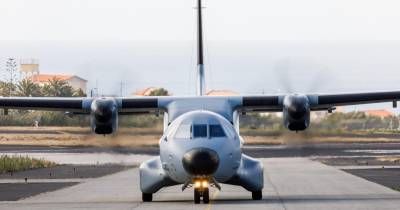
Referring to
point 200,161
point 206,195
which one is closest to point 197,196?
point 206,195

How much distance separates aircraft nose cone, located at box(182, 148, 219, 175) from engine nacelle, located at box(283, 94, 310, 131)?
16.8 ft

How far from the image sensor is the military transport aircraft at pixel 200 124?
29.0 metres

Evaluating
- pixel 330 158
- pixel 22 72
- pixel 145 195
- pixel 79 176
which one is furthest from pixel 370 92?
pixel 22 72

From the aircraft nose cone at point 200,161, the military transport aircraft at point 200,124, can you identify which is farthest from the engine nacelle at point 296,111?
the aircraft nose cone at point 200,161

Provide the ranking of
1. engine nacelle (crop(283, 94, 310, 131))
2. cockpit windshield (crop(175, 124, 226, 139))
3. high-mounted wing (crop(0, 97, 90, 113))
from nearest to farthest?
1. cockpit windshield (crop(175, 124, 226, 139))
2. engine nacelle (crop(283, 94, 310, 131))
3. high-mounted wing (crop(0, 97, 90, 113))

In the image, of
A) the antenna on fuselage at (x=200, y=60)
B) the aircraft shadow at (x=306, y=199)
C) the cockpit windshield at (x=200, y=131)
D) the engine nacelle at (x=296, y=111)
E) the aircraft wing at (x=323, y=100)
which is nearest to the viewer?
the cockpit windshield at (x=200, y=131)

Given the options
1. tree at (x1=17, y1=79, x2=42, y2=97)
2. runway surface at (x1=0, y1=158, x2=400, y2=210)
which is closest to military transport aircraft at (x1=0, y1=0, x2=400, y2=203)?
runway surface at (x1=0, y1=158, x2=400, y2=210)

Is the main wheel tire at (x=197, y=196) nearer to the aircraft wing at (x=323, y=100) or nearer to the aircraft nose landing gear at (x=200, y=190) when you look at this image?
the aircraft nose landing gear at (x=200, y=190)

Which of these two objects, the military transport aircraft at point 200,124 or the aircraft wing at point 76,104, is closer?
the military transport aircraft at point 200,124

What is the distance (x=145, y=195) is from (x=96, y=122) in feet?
10.5

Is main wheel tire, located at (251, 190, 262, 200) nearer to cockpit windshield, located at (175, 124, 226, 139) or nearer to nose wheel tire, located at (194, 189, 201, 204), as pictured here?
nose wheel tire, located at (194, 189, 201, 204)

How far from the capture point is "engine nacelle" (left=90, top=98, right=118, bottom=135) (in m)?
33.3

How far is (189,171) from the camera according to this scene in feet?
93.8

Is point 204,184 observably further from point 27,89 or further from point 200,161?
point 27,89
